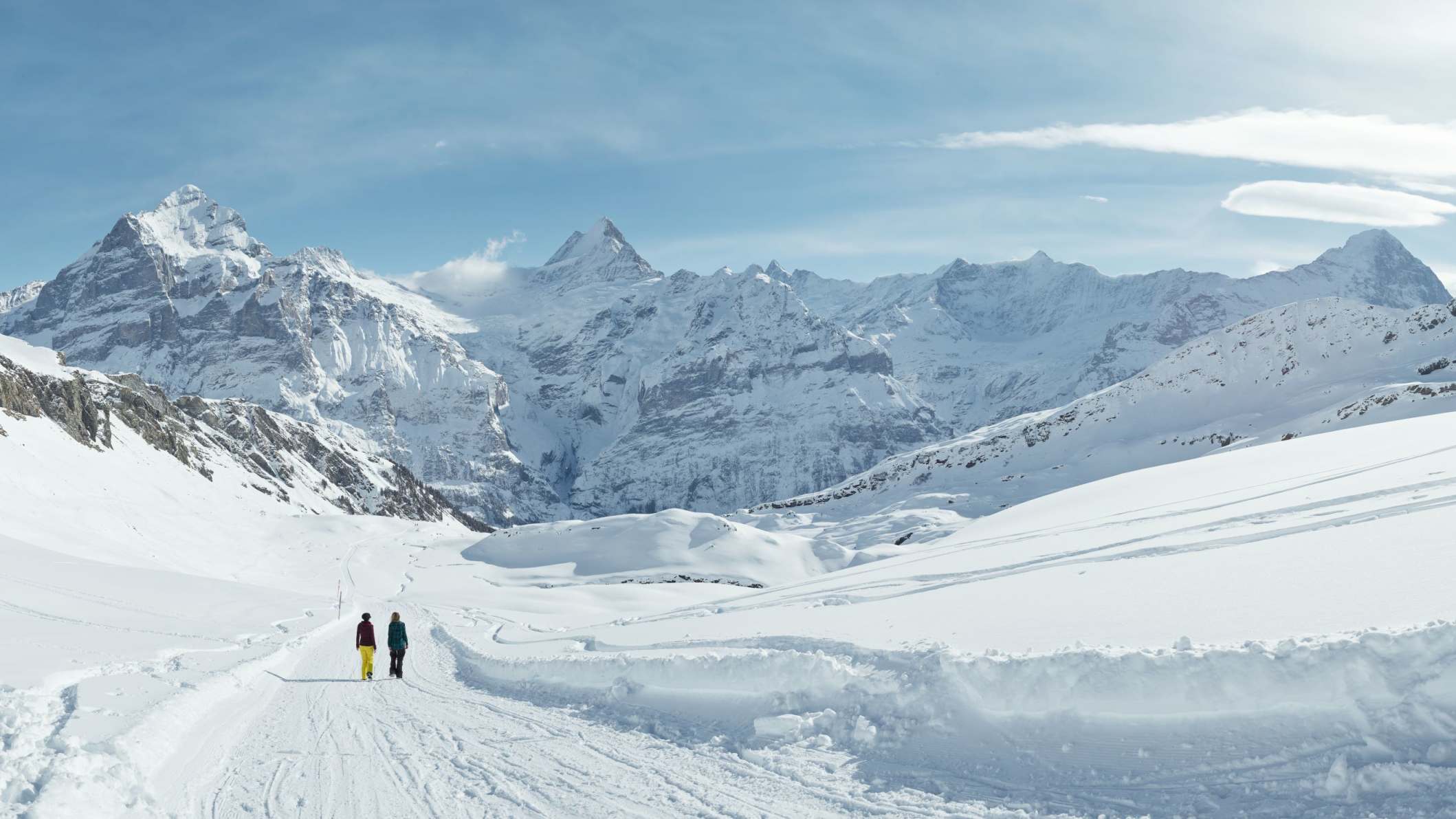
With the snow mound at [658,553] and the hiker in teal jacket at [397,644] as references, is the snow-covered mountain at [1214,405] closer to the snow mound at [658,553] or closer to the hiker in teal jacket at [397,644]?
the snow mound at [658,553]

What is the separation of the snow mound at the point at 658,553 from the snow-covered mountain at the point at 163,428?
138 ft

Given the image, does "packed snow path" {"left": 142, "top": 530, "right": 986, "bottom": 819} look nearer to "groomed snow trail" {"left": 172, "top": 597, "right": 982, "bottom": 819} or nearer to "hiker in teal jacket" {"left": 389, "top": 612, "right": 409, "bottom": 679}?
"groomed snow trail" {"left": 172, "top": 597, "right": 982, "bottom": 819}

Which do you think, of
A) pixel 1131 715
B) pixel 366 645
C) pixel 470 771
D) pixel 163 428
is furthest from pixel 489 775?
pixel 163 428

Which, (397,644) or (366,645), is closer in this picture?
(366,645)

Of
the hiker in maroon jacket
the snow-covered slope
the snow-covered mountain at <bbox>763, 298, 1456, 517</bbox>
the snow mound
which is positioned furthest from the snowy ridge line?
the snow-covered mountain at <bbox>763, 298, 1456, 517</bbox>

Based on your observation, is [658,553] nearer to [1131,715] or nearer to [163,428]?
[1131,715]

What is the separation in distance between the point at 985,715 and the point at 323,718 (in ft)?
32.9

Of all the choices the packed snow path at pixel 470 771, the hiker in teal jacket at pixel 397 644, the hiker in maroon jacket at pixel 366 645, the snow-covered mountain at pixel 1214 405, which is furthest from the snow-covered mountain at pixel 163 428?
the snow-covered mountain at pixel 1214 405

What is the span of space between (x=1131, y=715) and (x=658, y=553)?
246 feet

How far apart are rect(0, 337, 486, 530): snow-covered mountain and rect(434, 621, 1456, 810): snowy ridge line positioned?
78826 mm

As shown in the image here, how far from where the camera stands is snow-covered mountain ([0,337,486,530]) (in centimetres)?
9462

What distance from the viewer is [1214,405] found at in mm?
129250

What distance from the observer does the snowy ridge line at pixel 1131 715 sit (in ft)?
23.3

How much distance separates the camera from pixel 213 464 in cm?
13575
